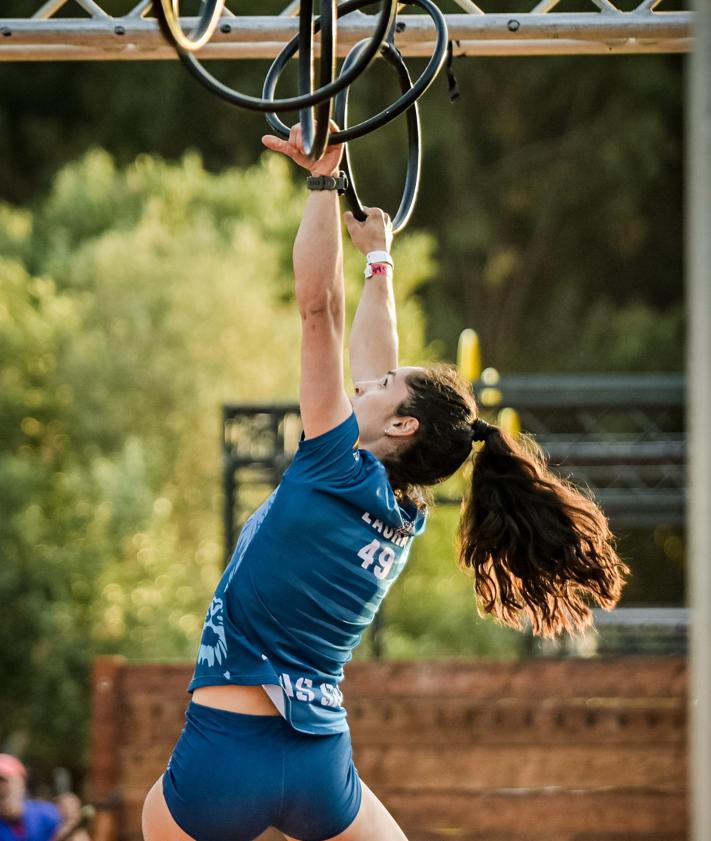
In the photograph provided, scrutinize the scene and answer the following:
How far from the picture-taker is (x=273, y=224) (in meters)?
15.5

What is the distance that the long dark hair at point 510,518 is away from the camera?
2.73 meters

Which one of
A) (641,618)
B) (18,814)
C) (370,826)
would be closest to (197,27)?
(370,826)

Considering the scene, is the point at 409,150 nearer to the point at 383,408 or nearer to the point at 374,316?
the point at 374,316

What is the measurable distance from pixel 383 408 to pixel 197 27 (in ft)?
2.73

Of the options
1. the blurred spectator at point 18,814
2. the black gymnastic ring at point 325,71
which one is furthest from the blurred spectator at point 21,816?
the black gymnastic ring at point 325,71

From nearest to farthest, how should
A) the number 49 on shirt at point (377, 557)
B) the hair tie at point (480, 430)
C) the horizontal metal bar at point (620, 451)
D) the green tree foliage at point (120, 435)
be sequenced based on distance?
the number 49 on shirt at point (377, 557) → the hair tie at point (480, 430) → the horizontal metal bar at point (620, 451) → the green tree foliage at point (120, 435)

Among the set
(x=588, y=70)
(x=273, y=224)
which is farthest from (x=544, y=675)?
(x=588, y=70)

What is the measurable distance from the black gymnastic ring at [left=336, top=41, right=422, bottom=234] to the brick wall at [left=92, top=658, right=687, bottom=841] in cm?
385

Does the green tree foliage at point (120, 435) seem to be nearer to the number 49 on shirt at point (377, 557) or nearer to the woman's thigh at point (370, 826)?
the woman's thigh at point (370, 826)

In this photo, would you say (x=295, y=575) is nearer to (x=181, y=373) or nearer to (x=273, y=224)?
(x=181, y=373)

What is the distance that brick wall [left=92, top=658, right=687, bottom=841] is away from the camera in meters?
6.62

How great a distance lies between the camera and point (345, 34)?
11.6ft

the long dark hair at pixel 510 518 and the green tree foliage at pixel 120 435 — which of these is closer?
the long dark hair at pixel 510 518

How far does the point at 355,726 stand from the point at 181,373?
778 cm
